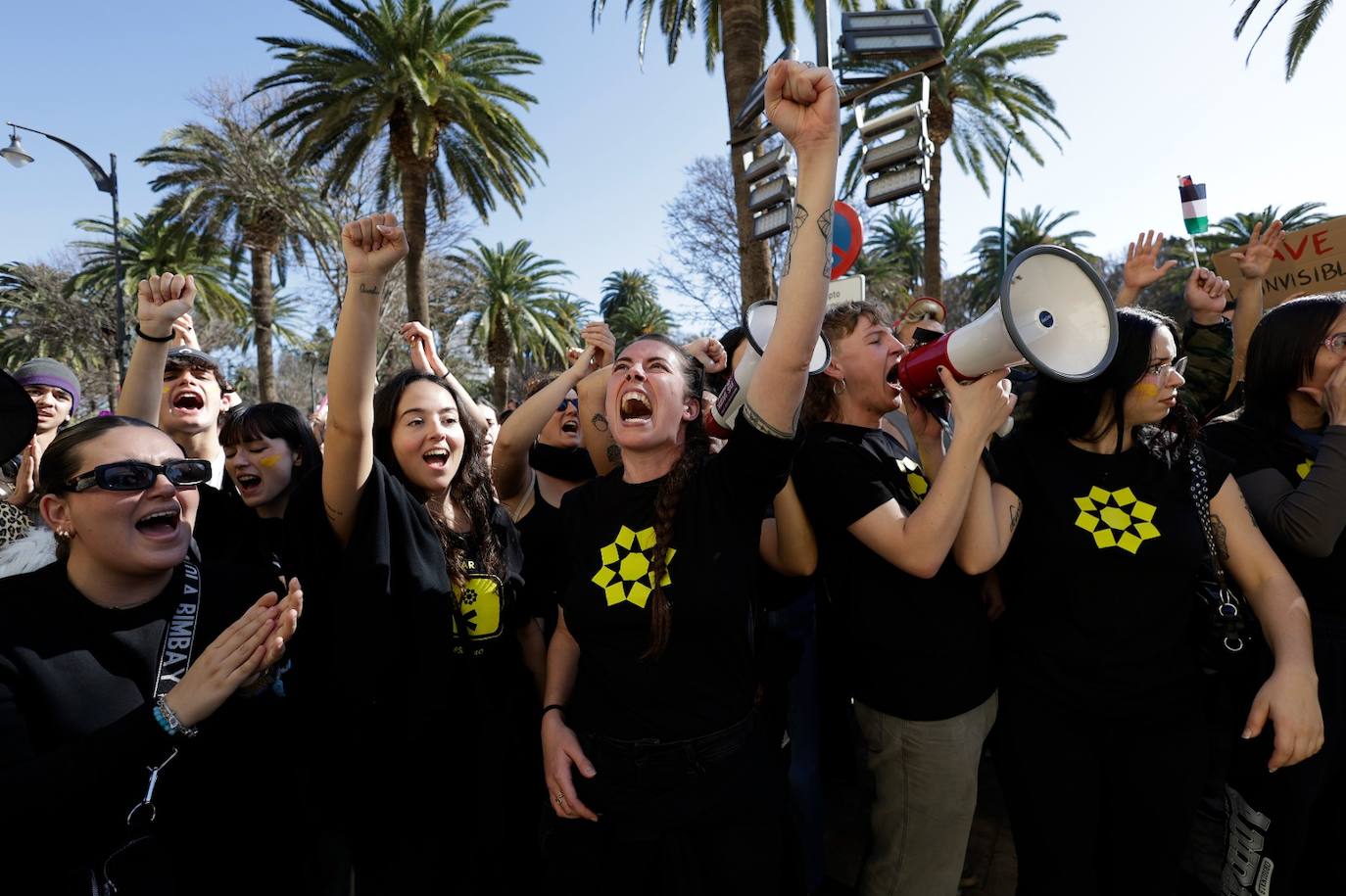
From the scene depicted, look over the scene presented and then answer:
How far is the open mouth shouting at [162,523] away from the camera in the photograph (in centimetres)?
179

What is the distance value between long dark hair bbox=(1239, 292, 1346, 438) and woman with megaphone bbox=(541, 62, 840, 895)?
5.93 ft

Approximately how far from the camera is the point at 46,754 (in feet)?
4.79

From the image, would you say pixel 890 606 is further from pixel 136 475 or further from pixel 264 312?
pixel 264 312

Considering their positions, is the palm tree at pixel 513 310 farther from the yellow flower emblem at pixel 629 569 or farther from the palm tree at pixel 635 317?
the yellow flower emblem at pixel 629 569

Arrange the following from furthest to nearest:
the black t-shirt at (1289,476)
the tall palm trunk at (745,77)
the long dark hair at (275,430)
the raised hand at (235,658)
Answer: the tall palm trunk at (745,77), the long dark hair at (275,430), the black t-shirt at (1289,476), the raised hand at (235,658)

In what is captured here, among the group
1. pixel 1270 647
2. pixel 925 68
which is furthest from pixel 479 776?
pixel 925 68

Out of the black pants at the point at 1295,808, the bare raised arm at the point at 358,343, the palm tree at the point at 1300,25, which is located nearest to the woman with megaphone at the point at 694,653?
the bare raised arm at the point at 358,343

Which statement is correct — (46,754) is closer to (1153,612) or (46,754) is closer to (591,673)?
(591,673)

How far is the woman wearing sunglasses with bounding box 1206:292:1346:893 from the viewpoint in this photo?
2.06 meters

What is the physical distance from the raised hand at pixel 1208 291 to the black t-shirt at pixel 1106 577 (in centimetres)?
162

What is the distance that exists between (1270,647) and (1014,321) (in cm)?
126

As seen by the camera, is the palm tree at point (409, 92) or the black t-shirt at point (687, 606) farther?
the palm tree at point (409, 92)

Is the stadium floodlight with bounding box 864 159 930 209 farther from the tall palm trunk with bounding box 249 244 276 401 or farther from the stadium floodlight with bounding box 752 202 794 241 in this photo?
the tall palm trunk with bounding box 249 244 276 401

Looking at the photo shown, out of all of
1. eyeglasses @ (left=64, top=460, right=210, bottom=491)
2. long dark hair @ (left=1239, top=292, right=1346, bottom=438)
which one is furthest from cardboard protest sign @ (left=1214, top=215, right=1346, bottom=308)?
eyeglasses @ (left=64, top=460, right=210, bottom=491)
